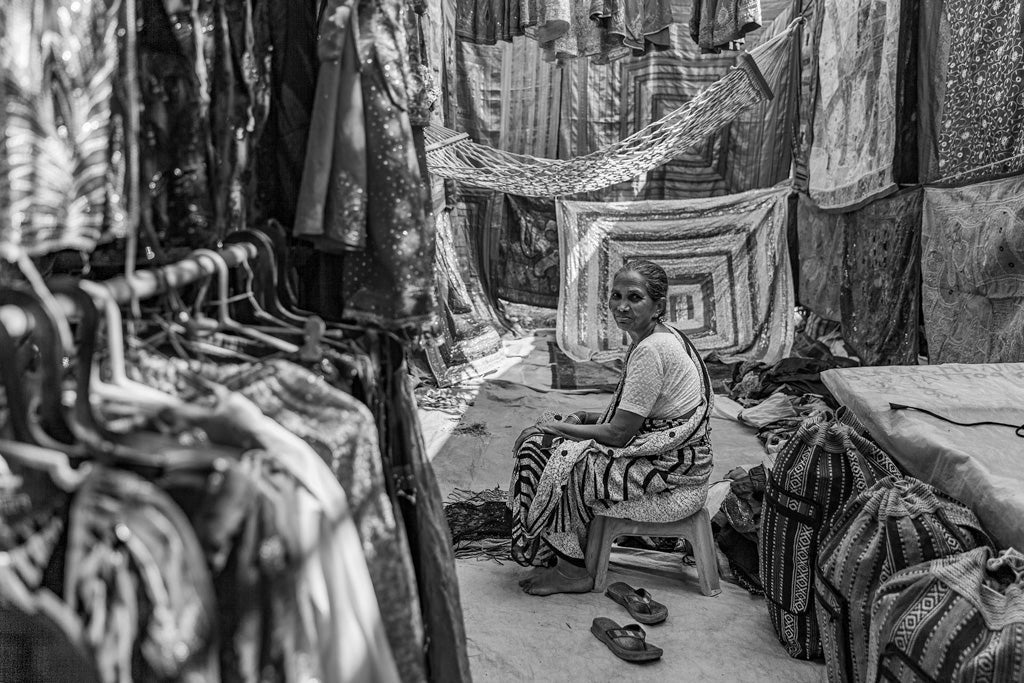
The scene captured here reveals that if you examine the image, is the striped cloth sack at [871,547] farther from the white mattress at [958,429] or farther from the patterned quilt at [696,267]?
the patterned quilt at [696,267]

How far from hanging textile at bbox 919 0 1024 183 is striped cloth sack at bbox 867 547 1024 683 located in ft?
7.73

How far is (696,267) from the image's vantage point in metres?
6.10

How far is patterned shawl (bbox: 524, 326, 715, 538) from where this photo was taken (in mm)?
2258

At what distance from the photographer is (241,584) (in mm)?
643

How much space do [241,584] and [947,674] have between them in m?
1.15

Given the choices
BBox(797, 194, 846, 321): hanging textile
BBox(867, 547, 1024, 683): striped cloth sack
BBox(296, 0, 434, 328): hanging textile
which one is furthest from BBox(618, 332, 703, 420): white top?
BBox(797, 194, 846, 321): hanging textile

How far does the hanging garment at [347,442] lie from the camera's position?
0.84 metres

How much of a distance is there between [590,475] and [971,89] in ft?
8.73

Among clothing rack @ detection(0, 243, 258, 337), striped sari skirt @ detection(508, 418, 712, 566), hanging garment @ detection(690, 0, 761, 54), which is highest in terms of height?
hanging garment @ detection(690, 0, 761, 54)

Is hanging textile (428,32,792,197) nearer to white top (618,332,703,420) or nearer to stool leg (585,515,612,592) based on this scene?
white top (618,332,703,420)

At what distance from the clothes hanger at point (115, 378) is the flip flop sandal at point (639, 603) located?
1.74 m

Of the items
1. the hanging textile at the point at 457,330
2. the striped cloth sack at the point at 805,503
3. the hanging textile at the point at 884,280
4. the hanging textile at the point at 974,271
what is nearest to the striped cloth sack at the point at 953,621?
the striped cloth sack at the point at 805,503

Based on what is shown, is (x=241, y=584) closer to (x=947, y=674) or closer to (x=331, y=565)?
(x=331, y=565)

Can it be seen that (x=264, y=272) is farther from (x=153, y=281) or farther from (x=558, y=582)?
(x=558, y=582)
